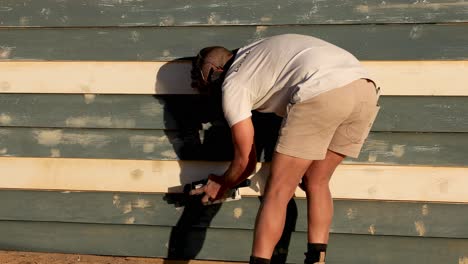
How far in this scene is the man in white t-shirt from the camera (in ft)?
10.0

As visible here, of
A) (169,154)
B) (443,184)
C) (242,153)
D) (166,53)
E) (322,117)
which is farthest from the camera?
(169,154)

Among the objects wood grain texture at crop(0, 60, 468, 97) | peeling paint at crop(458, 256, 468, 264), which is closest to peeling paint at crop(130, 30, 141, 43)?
wood grain texture at crop(0, 60, 468, 97)

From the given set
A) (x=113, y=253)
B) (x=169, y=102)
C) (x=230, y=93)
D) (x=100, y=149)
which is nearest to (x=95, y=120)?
(x=100, y=149)

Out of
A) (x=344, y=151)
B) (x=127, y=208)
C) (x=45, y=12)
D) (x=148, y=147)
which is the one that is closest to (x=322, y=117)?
(x=344, y=151)

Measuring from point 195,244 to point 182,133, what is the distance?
2.16ft

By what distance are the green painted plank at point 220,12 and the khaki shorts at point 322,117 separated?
1.86ft

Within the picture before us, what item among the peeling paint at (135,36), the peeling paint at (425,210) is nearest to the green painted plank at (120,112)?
the peeling paint at (135,36)

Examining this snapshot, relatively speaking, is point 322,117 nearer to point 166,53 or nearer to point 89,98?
point 166,53

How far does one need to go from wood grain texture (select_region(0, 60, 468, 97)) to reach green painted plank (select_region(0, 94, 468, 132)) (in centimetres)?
4

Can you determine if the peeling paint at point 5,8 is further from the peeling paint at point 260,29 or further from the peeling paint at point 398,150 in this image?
the peeling paint at point 398,150

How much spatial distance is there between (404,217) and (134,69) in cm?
170

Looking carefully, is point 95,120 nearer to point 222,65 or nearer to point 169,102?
point 169,102

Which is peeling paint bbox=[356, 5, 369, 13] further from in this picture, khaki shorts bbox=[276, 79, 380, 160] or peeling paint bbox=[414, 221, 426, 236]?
peeling paint bbox=[414, 221, 426, 236]

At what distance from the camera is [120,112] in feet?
12.6
